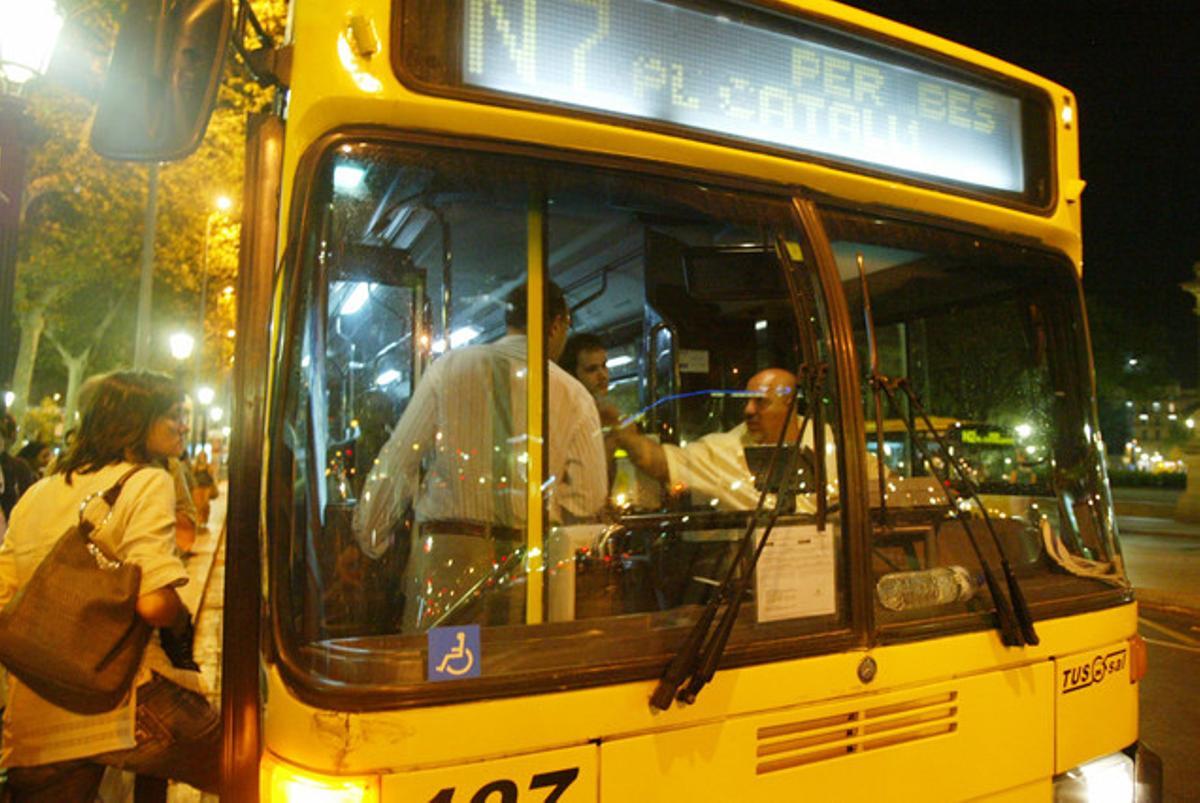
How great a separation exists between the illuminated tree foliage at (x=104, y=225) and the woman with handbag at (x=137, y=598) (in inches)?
160

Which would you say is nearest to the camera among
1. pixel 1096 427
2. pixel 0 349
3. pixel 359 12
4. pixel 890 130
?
pixel 359 12

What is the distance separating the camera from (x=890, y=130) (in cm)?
238

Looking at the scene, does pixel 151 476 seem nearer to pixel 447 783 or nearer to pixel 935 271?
pixel 447 783

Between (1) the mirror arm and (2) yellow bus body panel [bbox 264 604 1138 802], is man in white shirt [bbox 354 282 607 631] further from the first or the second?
(1) the mirror arm

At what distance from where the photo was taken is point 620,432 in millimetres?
2369

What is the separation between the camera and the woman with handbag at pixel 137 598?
2.36 meters

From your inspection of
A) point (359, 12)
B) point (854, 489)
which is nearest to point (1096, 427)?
point (854, 489)

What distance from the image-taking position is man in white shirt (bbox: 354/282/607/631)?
1998 millimetres

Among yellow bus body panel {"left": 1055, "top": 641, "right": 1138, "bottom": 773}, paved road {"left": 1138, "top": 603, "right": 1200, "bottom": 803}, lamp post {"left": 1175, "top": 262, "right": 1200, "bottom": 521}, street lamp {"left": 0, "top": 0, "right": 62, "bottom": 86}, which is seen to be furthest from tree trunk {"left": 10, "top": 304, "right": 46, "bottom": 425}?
lamp post {"left": 1175, "top": 262, "right": 1200, "bottom": 521}

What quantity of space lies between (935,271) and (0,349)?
→ 5266 mm

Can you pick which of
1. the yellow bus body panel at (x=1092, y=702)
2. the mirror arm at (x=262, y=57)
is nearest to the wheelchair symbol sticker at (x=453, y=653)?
the mirror arm at (x=262, y=57)

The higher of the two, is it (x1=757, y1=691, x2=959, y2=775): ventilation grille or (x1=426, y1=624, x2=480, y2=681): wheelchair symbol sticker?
(x1=426, y1=624, x2=480, y2=681): wheelchair symbol sticker

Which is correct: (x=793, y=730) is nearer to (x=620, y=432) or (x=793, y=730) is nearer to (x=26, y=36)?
(x=620, y=432)

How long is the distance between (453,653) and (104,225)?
23.4 m
